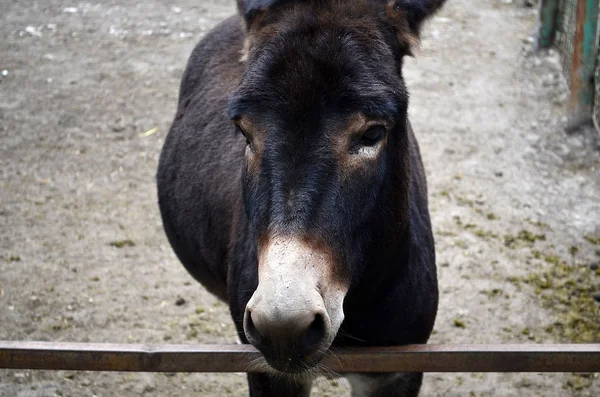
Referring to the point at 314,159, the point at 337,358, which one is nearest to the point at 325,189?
the point at 314,159

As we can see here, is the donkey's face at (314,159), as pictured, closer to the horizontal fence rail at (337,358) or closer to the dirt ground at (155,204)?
the horizontal fence rail at (337,358)

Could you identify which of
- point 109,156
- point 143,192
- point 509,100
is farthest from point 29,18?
point 509,100

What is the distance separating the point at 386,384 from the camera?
3008 millimetres

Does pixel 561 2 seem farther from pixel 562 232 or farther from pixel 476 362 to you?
pixel 476 362

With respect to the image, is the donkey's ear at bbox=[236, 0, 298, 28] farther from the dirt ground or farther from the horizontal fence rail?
the horizontal fence rail

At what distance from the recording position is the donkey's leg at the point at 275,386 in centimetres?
287

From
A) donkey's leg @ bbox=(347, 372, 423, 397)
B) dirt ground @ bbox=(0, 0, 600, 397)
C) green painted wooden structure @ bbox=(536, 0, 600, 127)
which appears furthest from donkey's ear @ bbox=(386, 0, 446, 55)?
green painted wooden structure @ bbox=(536, 0, 600, 127)

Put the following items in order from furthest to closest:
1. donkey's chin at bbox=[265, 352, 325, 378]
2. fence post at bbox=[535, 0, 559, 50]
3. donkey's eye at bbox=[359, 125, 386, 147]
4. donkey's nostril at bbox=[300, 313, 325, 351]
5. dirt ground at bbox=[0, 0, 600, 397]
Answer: fence post at bbox=[535, 0, 559, 50] < dirt ground at bbox=[0, 0, 600, 397] < donkey's eye at bbox=[359, 125, 386, 147] < donkey's chin at bbox=[265, 352, 325, 378] < donkey's nostril at bbox=[300, 313, 325, 351]

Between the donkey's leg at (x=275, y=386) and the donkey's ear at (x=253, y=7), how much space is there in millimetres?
1351

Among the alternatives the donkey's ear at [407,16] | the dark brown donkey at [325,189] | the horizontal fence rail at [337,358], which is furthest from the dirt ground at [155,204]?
the horizontal fence rail at [337,358]

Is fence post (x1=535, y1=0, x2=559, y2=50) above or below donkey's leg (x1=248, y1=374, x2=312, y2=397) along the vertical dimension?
below

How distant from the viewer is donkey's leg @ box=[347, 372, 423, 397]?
295 centimetres

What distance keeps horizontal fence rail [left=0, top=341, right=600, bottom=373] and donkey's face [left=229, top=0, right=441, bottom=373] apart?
0.99 feet

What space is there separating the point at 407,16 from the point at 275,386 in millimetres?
1490
